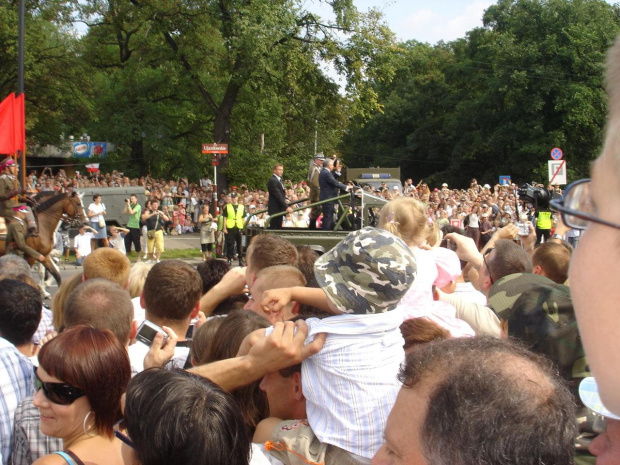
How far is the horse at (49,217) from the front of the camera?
14.2 meters

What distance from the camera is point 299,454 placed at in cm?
220

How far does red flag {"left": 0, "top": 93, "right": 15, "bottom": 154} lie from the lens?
15469 millimetres

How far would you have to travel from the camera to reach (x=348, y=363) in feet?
7.30

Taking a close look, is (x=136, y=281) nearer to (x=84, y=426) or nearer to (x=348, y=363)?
(x=84, y=426)

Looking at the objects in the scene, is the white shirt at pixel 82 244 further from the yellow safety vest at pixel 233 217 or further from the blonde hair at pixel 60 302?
the blonde hair at pixel 60 302

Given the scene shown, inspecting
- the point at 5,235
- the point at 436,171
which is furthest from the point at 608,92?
the point at 436,171

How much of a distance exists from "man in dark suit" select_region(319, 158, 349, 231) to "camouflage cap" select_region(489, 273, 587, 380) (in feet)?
35.2

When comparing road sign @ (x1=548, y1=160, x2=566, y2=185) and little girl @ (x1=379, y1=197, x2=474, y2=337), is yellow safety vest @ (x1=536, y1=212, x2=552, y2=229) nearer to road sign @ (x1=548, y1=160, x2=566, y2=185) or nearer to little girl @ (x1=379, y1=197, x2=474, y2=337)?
little girl @ (x1=379, y1=197, x2=474, y2=337)

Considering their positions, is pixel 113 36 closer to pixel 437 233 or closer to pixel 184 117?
pixel 184 117

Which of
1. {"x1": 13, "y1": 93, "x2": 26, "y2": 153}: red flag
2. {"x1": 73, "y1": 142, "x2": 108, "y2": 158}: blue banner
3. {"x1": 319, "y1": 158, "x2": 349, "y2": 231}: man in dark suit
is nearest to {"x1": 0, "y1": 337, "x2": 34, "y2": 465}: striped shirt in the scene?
{"x1": 319, "y1": 158, "x2": 349, "y2": 231}: man in dark suit

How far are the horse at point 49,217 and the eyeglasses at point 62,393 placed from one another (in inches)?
473

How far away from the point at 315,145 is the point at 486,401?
49.9 meters

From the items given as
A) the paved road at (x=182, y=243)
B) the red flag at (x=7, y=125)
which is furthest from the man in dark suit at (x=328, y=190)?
the paved road at (x=182, y=243)

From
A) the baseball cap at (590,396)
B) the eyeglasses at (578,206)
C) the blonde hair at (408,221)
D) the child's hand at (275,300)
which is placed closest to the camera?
the eyeglasses at (578,206)
